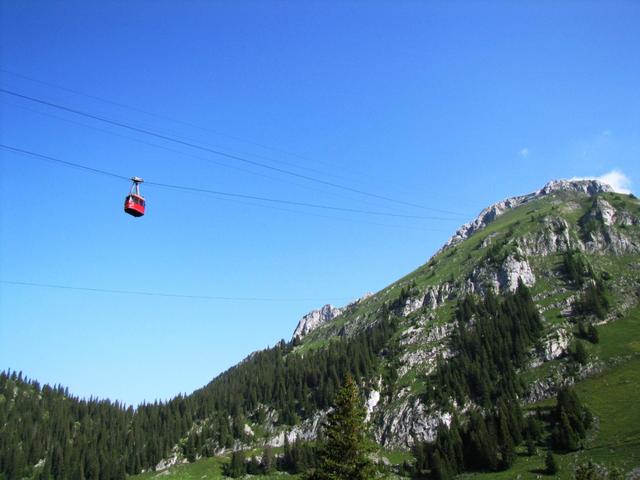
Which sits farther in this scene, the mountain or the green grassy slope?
the mountain

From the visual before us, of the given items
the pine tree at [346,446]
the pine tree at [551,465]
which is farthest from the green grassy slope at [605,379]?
the pine tree at [346,446]

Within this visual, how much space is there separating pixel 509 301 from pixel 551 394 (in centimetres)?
5219

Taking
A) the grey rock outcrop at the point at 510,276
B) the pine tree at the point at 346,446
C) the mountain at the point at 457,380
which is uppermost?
the grey rock outcrop at the point at 510,276

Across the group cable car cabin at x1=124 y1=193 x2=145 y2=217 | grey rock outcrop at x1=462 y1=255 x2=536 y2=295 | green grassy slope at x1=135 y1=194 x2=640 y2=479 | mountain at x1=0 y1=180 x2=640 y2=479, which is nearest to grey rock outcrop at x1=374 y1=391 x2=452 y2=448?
mountain at x1=0 y1=180 x2=640 y2=479

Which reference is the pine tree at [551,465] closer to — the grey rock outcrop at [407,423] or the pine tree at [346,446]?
the grey rock outcrop at [407,423]

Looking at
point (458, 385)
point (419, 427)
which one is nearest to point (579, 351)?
point (458, 385)

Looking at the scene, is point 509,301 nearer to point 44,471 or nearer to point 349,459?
point 349,459

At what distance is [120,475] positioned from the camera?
160875 millimetres

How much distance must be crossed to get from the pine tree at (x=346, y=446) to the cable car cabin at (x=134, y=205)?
25.6 m

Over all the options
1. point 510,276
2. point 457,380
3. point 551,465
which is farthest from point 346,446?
point 510,276

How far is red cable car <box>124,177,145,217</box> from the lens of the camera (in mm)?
41156

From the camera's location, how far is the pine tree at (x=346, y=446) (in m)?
42.4

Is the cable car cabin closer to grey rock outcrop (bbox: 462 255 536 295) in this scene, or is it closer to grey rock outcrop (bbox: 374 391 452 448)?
grey rock outcrop (bbox: 374 391 452 448)

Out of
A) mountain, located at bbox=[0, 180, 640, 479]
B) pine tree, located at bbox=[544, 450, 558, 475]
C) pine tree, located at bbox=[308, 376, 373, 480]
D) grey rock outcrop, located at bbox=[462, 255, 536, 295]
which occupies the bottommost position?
pine tree, located at bbox=[544, 450, 558, 475]
